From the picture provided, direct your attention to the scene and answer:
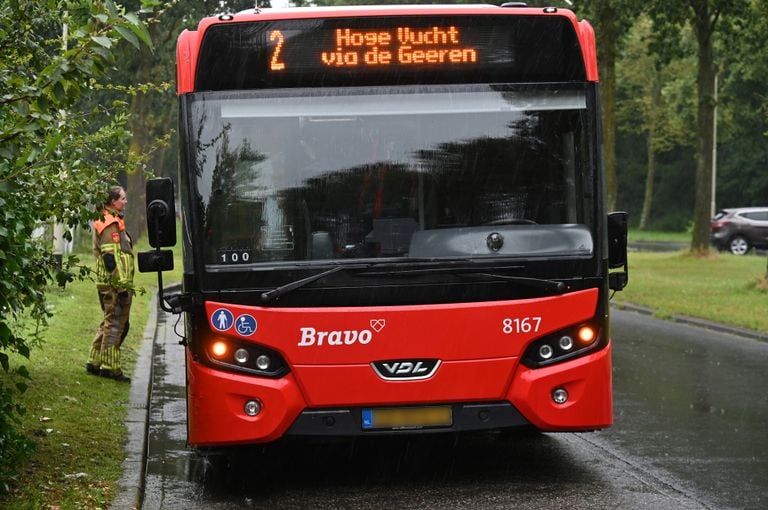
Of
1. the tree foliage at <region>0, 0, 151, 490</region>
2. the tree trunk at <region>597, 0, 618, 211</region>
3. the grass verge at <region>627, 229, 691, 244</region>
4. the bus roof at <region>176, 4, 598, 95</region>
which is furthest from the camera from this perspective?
the grass verge at <region>627, 229, 691, 244</region>

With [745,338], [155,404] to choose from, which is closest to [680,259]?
[745,338]

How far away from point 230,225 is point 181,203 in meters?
0.35

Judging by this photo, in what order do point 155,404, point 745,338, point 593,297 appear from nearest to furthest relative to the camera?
point 593,297
point 155,404
point 745,338

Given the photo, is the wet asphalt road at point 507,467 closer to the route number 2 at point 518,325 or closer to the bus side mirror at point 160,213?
the route number 2 at point 518,325

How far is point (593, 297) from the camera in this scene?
7.41m

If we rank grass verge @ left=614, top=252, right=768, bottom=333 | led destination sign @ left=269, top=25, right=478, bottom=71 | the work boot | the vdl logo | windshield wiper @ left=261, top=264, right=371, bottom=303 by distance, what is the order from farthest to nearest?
grass verge @ left=614, top=252, right=768, bottom=333, the work boot, led destination sign @ left=269, top=25, right=478, bottom=71, the vdl logo, windshield wiper @ left=261, top=264, right=371, bottom=303

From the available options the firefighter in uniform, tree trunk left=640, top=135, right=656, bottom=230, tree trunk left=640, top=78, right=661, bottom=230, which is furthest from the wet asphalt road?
tree trunk left=640, top=135, right=656, bottom=230

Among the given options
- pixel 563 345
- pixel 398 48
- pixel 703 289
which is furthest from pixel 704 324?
pixel 398 48

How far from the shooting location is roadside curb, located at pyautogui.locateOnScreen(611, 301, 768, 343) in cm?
1697

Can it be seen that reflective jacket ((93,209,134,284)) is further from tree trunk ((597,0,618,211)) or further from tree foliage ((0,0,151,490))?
tree trunk ((597,0,618,211))

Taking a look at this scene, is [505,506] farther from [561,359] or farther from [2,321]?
[2,321]

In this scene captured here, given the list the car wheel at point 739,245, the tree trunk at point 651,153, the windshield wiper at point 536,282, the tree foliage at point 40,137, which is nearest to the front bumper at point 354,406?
the windshield wiper at point 536,282

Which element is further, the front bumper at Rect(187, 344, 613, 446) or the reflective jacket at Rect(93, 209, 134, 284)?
the reflective jacket at Rect(93, 209, 134, 284)

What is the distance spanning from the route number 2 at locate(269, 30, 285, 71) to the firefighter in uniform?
12.6 feet
